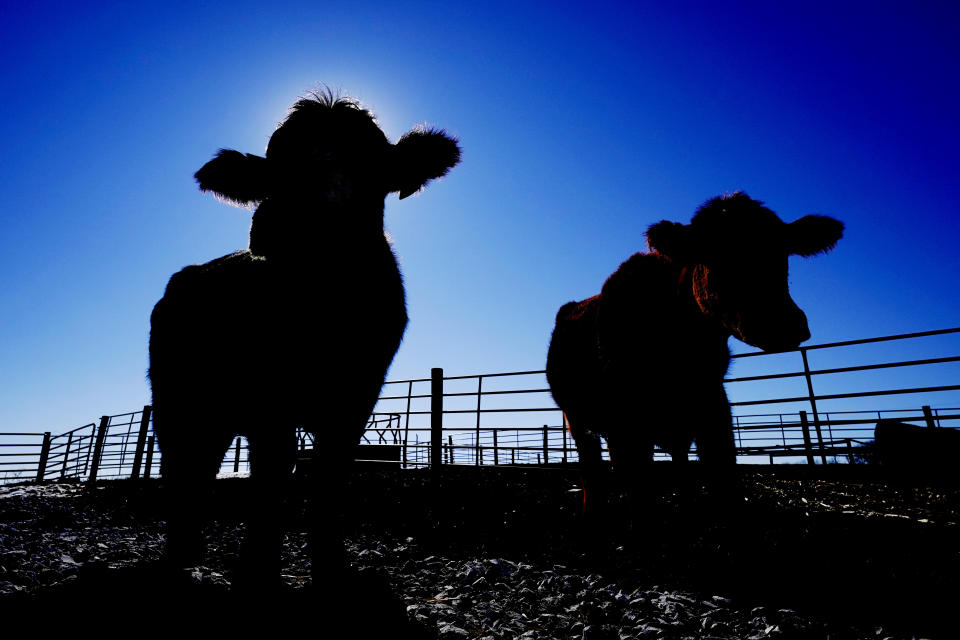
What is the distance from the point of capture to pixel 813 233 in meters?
3.21

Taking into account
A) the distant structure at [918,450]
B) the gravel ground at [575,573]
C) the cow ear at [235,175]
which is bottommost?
the gravel ground at [575,573]

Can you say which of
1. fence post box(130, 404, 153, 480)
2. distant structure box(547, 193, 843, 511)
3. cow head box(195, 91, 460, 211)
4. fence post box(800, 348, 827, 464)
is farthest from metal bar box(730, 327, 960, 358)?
fence post box(130, 404, 153, 480)

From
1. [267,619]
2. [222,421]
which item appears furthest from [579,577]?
[222,421]

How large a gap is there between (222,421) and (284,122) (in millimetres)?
1674

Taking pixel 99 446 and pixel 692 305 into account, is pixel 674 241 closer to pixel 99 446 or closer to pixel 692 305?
pixel 692 305

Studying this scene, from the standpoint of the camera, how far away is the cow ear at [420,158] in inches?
115

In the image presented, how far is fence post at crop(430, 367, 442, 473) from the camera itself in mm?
8055

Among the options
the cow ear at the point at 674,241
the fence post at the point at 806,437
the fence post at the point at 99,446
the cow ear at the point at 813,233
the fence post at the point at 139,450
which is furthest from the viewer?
the fence post at the point at 99,446

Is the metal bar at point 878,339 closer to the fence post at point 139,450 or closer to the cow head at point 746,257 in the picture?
the cow head at point 746,257

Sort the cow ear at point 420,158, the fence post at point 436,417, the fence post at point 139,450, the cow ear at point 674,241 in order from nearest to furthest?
1. the cow ear at point 420,158
2. the cow ear at point 674,241
3. the fence post at point 436,417
4. the fence post at point 139,450

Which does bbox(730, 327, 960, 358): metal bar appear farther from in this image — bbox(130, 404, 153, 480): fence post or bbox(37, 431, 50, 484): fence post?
bbox(37, 431, 50, 484): fence post

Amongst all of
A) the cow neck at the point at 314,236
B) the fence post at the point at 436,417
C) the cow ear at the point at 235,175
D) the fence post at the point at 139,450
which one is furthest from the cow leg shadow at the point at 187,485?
the fence post at the point at 139,450

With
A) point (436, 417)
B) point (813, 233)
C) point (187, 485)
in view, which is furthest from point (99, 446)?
point (813, 233)

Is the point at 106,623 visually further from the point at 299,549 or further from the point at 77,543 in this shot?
the point at 77,543
